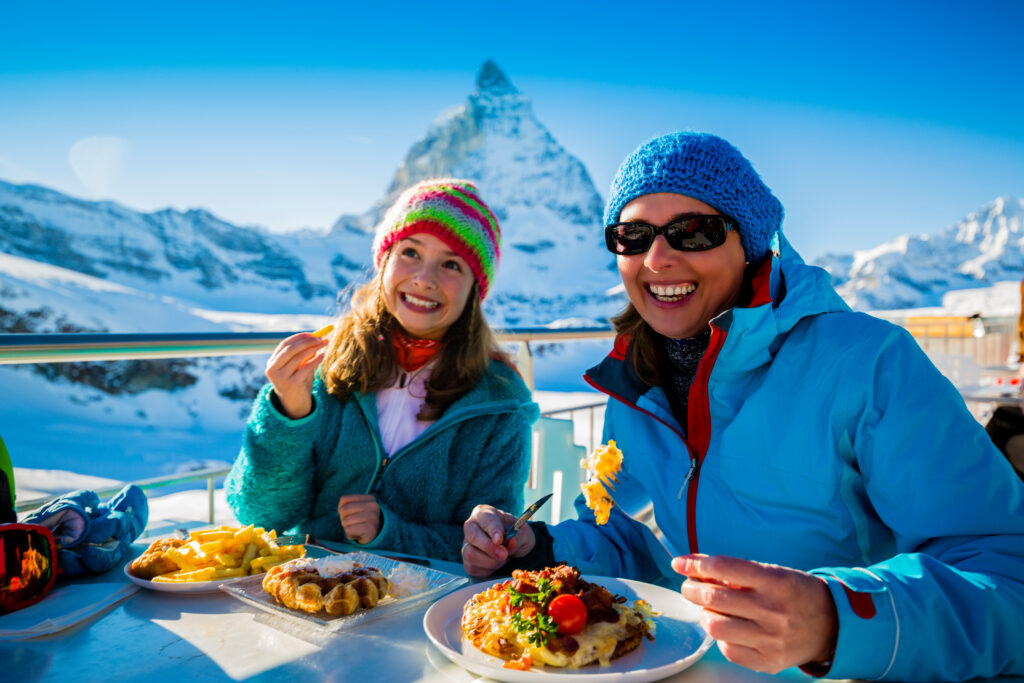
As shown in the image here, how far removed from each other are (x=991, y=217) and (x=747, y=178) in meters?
192

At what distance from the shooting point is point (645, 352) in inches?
53.1

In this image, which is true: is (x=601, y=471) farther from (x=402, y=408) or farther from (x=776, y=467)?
(x=402, y=408)

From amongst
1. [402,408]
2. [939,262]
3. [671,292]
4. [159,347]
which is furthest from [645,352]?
[939,262]

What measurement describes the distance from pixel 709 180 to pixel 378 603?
0.89 metres

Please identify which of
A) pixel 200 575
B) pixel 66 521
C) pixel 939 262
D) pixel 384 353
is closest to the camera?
pixel 200 575

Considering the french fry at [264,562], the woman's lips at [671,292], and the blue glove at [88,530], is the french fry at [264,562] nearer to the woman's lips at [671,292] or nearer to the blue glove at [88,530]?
the blue glove at [88,530]

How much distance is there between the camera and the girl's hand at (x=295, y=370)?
1462 mm

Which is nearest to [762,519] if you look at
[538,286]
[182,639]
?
[182,639]

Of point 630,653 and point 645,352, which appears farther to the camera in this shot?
point 645,352

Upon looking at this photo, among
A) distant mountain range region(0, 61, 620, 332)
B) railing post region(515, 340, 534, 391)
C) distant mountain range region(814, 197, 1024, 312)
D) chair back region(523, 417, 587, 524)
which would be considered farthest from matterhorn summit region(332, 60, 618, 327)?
chair back region(523, 417, 587, 524)

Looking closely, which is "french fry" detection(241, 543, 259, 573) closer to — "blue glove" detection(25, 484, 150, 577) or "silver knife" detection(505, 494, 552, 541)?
"blue glove" detection(25, 484, 150, 577)

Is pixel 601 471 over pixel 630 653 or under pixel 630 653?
over

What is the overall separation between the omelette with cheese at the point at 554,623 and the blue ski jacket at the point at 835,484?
25 cm

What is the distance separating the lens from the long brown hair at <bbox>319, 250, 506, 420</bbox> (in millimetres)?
1820
